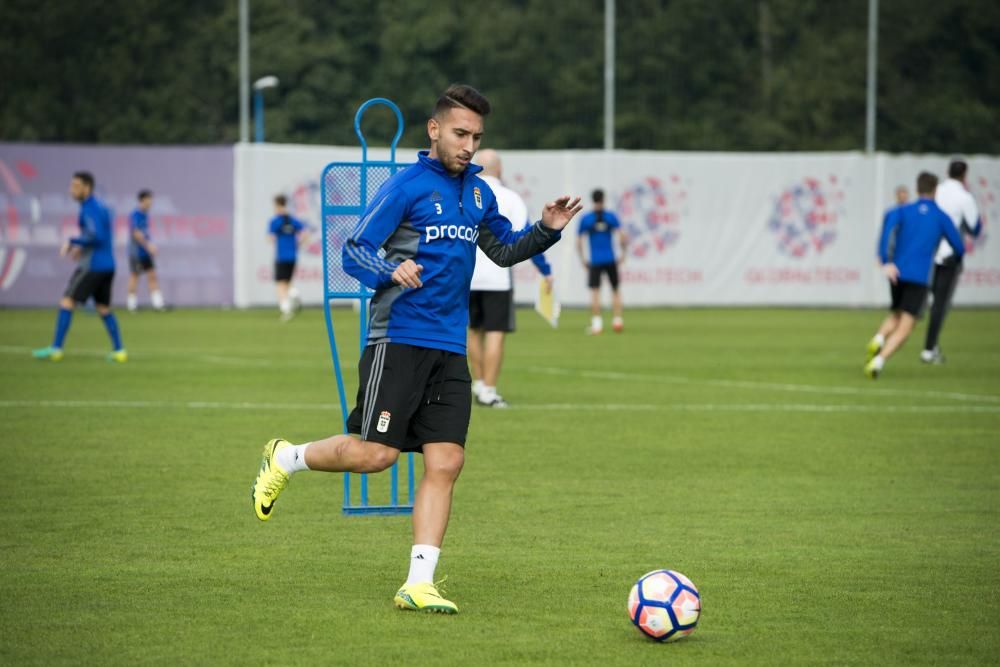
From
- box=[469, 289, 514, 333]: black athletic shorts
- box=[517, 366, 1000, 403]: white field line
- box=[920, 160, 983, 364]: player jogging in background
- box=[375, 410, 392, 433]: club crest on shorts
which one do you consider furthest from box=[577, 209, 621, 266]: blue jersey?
box=[375, 410, 392, 433]: club crest on shorts

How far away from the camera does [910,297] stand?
1791 centimetres

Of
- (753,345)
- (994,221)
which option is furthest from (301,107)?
(753,345)

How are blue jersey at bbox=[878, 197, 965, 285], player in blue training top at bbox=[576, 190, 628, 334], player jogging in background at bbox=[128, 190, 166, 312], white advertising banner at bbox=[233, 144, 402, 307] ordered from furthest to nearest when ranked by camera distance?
white advertising banner at bbox=[233, 144, 402, 307] < player jogging in background at bbox=[128, 190, 166, 312] < player in blue training top at bbox=[576, 190, 628, 334] < blue jersey at bbox=[878, 197, 965, 285]

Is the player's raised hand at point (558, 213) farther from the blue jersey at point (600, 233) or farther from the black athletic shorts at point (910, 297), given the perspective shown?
the blue jersey at point (600, 233)

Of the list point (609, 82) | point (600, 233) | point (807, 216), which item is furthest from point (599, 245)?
point (609, 82)

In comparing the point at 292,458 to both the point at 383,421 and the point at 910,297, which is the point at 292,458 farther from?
the point at 910,297

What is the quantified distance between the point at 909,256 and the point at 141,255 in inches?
677

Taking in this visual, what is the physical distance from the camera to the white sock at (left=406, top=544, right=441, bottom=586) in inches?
259

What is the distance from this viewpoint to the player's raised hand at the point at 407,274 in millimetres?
6316

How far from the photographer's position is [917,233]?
1828cm

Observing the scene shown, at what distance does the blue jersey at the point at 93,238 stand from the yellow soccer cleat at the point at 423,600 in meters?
13.4

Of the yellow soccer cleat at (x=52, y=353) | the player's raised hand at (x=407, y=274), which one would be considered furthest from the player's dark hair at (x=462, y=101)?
the yellow soccer cleat at (x=52, y=353)

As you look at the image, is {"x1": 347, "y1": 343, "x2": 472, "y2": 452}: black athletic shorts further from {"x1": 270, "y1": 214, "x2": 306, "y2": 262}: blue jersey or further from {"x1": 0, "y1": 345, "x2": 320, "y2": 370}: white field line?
{"x1": 270, "y1": 214, "x2": 306, "y2": 262}: blue jersey

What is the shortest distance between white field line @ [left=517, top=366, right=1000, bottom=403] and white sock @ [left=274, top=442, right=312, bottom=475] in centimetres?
991
